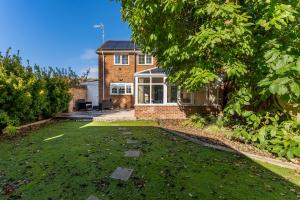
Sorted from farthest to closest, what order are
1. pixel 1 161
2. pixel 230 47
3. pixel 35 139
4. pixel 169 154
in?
pixel 35 139
pixel 230 47
pixel 169 154
pixel 1 161

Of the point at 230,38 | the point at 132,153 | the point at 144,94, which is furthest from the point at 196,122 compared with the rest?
the point at 132,153

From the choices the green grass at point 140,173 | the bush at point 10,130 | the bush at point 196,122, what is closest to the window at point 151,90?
the bush at point 196,122

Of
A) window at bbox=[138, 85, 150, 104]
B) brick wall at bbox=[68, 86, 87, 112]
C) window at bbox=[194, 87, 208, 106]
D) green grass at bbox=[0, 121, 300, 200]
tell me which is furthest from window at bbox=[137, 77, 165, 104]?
green grass at bbox=[0, 121, 300, 200]

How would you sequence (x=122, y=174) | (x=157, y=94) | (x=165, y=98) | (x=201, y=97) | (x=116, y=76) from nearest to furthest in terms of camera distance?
→ 1. (x=122, y=174)
2. (x=165, y=98)
3. (x=201, y=97)
4. (x=157, y=94)
5. (x=116, y=76)

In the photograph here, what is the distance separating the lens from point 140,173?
17.0 ft

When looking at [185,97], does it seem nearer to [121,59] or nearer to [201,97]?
[201,97]

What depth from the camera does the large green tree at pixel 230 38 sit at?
Answer: 21.6 feet

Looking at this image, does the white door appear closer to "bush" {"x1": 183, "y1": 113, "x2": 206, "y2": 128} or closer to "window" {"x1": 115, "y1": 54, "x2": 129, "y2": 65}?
"window" {"x1": 115, "y1": 54, "x2": 129, "y2": 65}

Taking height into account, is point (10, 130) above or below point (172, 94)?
below

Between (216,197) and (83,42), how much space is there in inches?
1222

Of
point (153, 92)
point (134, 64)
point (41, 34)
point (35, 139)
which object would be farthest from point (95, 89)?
point (35, 139)

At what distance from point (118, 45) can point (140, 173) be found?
68.7 ft

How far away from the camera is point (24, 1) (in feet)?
64.4

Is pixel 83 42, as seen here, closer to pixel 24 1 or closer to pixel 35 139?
pixel 24 1
